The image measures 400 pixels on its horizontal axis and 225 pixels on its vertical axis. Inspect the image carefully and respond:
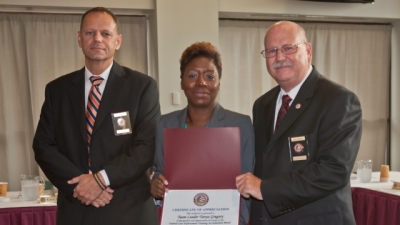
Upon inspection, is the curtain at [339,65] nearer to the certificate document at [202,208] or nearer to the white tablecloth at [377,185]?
the white tablecloth at [377,185]

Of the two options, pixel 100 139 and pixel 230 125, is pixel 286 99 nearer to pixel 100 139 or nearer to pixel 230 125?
pixel 230 125

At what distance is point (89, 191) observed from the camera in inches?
93.6

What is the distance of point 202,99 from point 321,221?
80 centimetres

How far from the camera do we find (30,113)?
6.49 m

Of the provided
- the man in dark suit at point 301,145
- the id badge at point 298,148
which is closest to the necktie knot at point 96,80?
the man in dark suit at point 301,145

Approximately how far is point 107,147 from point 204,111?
1.70 feet

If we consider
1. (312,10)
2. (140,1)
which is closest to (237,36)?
(312,10)

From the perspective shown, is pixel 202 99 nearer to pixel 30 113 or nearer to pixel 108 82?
pixel 108 82

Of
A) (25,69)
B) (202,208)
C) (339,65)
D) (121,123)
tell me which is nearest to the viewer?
(202,208)

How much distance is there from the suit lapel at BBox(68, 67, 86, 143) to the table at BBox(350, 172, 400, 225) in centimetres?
304

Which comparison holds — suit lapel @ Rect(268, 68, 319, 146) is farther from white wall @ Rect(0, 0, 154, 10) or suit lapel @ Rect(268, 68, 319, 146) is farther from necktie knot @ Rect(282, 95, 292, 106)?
white wall @ Rect(0, 0, 154, 10)

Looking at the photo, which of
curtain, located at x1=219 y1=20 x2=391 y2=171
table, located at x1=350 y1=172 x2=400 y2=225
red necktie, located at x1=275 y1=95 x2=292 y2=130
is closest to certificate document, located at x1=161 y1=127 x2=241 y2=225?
red necktie, located at x1=275 y1=95 x2=292 y2=130

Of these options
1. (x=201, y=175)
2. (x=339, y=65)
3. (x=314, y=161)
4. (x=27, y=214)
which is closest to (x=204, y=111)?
(x=201, y=175)

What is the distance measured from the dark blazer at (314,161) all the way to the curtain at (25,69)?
188 inches
